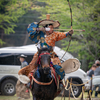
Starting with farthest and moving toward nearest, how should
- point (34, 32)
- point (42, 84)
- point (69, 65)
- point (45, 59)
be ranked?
point (69, 65) < point (34, 32) < point (42, 84) < point (45, 59)

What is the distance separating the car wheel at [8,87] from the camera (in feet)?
31.6

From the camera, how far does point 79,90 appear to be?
381 inches

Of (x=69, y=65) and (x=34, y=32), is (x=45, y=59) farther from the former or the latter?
(x=69, y=65)

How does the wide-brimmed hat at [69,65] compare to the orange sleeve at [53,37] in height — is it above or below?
below

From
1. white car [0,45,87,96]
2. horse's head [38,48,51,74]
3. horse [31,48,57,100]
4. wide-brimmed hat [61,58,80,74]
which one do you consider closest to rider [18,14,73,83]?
wide-brimmed hat [61,58,80,74]

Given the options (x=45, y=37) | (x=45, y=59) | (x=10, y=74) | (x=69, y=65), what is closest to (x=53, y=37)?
(x=45, y=37)

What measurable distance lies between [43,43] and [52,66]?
59 centimetres

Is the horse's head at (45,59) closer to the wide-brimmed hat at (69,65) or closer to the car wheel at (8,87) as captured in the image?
the wide-brimmed hat at (69,65)

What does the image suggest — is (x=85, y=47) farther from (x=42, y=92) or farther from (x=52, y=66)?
(x=42, y=92)

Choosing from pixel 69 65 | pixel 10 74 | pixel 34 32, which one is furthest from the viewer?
pixel 10 74

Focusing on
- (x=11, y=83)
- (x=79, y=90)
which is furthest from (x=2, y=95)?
(x=79, y=90)

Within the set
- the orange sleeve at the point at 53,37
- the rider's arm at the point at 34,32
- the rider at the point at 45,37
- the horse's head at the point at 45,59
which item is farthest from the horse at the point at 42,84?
the rider's arm at the point at 34,32

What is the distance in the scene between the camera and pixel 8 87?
9.73 m

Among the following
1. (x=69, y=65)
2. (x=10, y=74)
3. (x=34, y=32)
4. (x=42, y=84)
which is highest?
(x=34, y=32)
